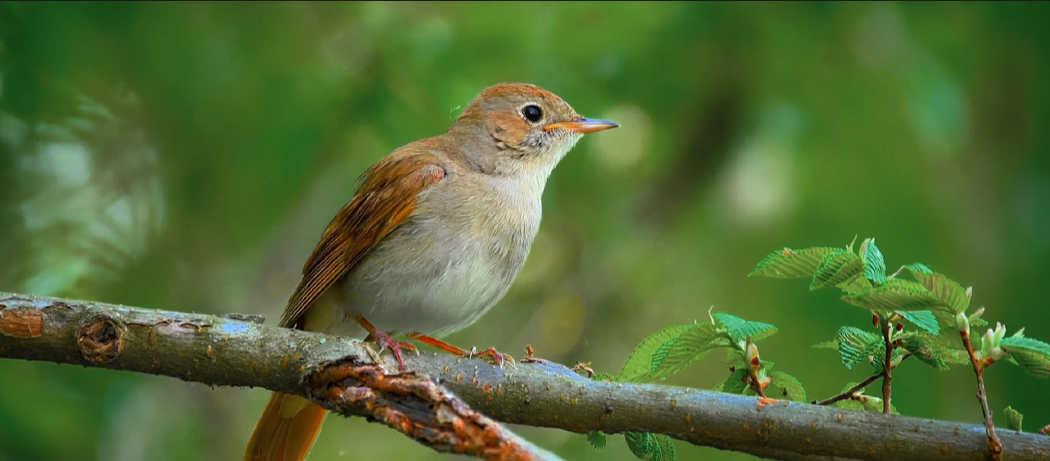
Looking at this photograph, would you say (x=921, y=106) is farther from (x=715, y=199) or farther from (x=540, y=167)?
(x=540, y=167)

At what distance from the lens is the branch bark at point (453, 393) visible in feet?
8.24

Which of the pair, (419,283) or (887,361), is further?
(419,283)

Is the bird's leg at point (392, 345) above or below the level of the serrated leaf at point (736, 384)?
above

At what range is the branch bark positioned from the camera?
251cm

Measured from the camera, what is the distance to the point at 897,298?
7.47 ft

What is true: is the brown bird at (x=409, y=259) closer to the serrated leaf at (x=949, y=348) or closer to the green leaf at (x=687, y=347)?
the green leaf at (x=687, y=347)

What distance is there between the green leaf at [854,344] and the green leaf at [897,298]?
228 mm

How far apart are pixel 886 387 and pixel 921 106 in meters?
3.48

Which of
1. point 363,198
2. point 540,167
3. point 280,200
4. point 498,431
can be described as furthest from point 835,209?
point 498,431

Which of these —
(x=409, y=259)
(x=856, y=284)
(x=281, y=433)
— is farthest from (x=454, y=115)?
(x=856, y=284)

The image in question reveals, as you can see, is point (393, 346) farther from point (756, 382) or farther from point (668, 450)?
point (756, 382)

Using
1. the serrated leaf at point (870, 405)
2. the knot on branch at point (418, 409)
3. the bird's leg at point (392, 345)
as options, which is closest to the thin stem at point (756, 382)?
the serrated leaf at point (870, 405)

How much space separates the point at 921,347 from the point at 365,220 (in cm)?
271

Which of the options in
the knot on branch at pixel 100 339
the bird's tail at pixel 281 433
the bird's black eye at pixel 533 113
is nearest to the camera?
the knot on branch at pixel 100 339
